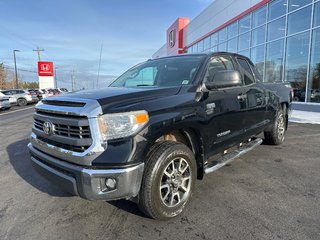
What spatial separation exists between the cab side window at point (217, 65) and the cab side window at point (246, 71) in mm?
359

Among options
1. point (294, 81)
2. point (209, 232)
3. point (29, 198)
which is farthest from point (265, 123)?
point (294, 81)

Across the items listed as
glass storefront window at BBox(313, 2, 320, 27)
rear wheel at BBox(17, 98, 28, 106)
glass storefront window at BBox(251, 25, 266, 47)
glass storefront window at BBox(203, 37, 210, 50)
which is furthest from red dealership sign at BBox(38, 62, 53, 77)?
glass storefront window at BBox(313, 2, 320, 27)

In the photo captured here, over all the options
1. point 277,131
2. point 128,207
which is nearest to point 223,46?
point 277,131

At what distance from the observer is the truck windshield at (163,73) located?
12.0ft

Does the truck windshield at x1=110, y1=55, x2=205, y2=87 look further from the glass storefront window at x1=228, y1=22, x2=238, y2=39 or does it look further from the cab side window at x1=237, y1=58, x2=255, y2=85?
the glass storefront window at x1=228, y1=22, x2=238, y2=39

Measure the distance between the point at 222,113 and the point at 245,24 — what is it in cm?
1714

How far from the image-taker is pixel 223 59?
4.27 meters

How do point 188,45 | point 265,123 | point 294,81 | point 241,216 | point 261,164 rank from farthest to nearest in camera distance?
point 188,45 < point 294,81 < point 265,123 < point 261,164 < point 241,216

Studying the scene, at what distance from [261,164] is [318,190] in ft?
4.07

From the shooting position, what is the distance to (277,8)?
15.3 meters

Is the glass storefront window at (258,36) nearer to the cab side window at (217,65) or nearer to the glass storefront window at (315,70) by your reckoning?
the glass storefront window at (315,70)

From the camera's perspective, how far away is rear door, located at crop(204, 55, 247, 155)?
348cm

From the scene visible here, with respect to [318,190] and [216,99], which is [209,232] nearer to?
[216,99]

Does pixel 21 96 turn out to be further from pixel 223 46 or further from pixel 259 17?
pixel 259 17
